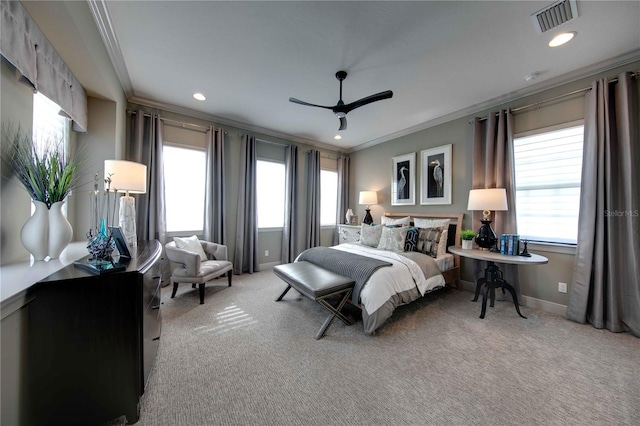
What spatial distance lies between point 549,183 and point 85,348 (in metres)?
4.50

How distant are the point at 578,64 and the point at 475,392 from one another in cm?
338

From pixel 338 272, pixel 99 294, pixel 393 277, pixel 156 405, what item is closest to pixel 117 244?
pixel 99 294

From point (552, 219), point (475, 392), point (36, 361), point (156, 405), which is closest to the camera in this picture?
point (36, 361)

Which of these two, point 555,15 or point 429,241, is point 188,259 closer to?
point 429,241

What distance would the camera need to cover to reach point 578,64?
7.98 ft

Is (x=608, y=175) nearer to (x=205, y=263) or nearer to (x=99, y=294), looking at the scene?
(x=99, y=294)

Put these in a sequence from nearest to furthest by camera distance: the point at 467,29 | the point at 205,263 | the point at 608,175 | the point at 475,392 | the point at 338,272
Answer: the point at 475,392
the point at 467,29
the point at 608,175
the point at 338,272
the point at 205,263

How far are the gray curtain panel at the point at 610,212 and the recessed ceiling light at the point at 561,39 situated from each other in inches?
30.3

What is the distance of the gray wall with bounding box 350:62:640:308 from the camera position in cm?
269

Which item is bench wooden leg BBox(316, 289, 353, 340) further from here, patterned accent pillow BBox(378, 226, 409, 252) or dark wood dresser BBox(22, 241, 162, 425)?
dark wood dresser BBox(22, 241, 162, 425)

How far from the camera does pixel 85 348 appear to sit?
120 cm

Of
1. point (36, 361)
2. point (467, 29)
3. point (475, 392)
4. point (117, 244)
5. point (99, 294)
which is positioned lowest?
point (475, 392)

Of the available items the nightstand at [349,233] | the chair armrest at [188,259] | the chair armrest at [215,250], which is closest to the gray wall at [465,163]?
the nightstand at [349,233]

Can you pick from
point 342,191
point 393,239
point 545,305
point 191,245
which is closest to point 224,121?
point 191,245
